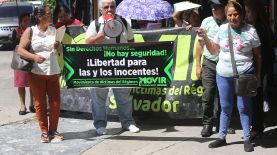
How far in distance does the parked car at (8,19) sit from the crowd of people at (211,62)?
14.3 meters

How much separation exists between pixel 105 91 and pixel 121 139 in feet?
2.10

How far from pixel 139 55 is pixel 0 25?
1555cm

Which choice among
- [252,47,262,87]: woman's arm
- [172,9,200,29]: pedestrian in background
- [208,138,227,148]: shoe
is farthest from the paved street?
[172,9,200,29]: pedestrian in background

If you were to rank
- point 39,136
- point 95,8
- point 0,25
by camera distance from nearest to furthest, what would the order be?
point 39,136
point 95,8
point 0,25

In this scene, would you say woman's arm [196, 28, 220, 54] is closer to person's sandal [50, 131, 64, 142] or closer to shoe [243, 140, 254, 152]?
shoe [243, 140, 254, 152]

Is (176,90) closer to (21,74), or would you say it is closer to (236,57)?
(236,57)

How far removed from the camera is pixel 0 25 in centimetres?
2056

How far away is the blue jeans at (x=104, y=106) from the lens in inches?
258

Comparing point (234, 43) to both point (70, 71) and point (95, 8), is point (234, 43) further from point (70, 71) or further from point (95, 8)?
point (95, 8)

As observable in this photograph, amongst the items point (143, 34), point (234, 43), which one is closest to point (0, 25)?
point (143, 34)

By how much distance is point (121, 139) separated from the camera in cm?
642

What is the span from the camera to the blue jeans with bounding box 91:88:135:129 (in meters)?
6.55

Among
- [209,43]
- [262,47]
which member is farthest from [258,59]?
[209,43]

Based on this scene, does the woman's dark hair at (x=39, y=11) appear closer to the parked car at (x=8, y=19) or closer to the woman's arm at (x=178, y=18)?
the woman's arm at (x=178, y=18)
